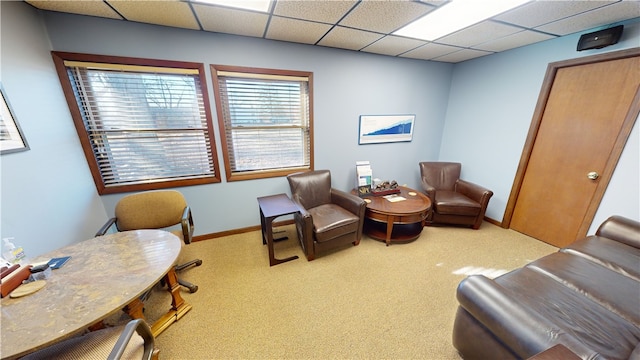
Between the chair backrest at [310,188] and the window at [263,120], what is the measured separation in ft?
1.12

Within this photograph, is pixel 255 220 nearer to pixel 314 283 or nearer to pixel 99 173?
pixel 314 283

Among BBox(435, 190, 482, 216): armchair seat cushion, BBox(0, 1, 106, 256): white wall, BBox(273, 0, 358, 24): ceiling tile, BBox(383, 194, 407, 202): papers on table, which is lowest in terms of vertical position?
BBox(435, 190, 482, 216): armchair seat cushion

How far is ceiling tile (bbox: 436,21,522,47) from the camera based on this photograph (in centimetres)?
200

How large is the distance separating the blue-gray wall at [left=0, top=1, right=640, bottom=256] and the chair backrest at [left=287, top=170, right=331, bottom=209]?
1.23 ft

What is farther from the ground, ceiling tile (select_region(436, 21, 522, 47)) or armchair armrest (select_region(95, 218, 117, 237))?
ceiling tile (select_region(436, 21, 522, 47))

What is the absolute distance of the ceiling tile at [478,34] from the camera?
200 cm

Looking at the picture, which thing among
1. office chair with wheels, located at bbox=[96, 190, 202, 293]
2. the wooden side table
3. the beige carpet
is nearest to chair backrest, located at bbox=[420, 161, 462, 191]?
the beige carpet

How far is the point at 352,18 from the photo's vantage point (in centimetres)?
185

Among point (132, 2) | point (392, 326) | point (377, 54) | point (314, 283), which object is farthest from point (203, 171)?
point (377, 54)

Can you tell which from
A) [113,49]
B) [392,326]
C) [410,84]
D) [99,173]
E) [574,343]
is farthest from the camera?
[410,84]

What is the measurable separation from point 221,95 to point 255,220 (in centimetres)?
166

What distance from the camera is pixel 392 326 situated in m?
1.56

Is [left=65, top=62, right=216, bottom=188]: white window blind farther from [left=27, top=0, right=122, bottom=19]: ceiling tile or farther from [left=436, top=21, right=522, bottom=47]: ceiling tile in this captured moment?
[left=436, top=21, right=522, bottom=47]: ceiling tile

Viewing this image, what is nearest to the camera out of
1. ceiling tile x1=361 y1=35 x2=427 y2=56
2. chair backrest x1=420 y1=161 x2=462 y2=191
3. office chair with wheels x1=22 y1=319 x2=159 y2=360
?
office chair with wheels x1=22 y1=319 x2=159 y2=360
